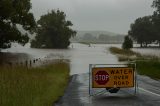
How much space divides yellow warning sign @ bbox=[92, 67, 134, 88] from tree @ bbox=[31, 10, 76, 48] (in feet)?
347

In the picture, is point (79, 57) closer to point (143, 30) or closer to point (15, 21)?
point (15, 21)

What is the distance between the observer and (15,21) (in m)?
76.9

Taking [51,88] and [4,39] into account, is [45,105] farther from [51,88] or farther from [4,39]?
[4,39]

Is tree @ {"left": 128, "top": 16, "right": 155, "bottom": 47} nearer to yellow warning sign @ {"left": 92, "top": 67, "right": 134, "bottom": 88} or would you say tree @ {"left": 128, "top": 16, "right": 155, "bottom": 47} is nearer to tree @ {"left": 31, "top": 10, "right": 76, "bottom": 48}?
tree @ {"left": 31, "top": 10, "right": 76, "bottom": 48}

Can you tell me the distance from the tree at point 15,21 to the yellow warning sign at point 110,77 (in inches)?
1981

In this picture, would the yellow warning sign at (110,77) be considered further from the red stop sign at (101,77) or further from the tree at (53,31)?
the tree at (53,31)

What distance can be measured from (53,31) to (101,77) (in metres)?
107

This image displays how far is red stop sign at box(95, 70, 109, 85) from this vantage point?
19750mm

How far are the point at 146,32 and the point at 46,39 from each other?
5008cm

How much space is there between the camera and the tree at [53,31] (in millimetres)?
126438

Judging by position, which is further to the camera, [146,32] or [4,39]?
[146,32]

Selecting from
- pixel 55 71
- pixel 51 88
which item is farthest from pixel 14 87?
pixel 55 71

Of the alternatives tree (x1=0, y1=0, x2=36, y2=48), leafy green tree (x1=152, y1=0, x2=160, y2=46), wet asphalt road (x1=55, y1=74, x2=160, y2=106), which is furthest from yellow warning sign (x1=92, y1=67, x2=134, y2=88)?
leafy green tree (x1=152, y1=0, x2=160, y2=46)

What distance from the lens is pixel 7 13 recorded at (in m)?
69.1
